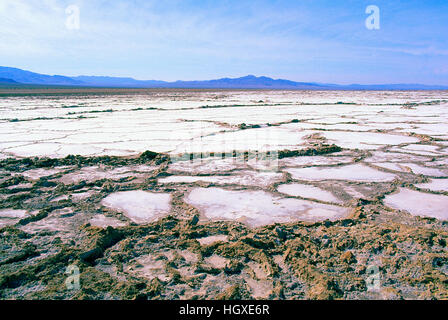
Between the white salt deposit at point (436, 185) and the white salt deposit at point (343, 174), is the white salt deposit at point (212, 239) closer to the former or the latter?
the white salt deposit at point (343, 174)

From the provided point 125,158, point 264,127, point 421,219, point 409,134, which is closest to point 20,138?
point 125,158

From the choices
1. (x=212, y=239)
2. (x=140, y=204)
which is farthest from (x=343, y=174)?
(x=140, y=204)

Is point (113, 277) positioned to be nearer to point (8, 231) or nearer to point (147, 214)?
point (147, 214)

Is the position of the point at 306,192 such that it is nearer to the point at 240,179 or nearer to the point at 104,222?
the point at 240,179

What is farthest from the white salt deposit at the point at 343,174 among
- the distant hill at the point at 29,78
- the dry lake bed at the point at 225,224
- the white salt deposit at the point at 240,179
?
the distant hill at the point at 29,78

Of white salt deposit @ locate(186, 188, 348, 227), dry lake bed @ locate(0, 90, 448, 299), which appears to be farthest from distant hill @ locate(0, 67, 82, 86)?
white salt deposit @ locate(186, 188, 348, 227)

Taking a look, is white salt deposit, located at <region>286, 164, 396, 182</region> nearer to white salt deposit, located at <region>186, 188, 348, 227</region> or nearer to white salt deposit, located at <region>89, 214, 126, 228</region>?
white salt deposit, located at <region>186, 188, 348, 227</region>
